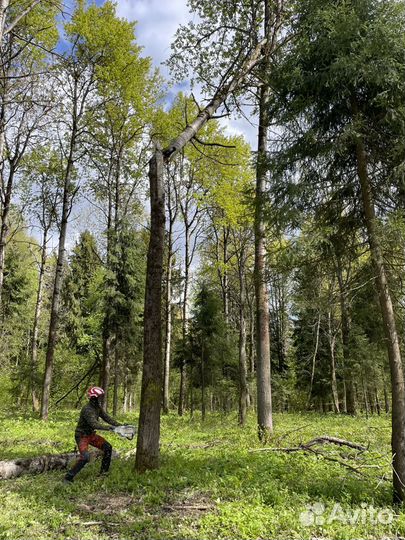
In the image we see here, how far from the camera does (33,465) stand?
6.90m

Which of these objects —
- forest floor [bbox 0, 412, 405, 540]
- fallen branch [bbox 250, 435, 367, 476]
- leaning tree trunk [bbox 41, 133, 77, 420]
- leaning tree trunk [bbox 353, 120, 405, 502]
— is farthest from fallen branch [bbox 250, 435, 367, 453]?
leaning tree trunk [bbox 41, 133, 77, 420]

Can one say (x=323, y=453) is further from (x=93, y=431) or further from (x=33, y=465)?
(x=33, y=465)

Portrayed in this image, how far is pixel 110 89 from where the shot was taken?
1520cm

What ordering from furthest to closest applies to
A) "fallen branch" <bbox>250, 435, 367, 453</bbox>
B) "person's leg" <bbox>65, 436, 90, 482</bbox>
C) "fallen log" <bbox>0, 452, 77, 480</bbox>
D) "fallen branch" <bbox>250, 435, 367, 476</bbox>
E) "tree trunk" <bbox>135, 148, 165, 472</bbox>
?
"fallen branch" <bbox>250, 435, 367, 453</bbox> < "fallen branch" <bbox>250, 435, 367, 476</bbox> < "fallen log" <bbox>0, 452, 77, 480</bbox> < "tree trunk" <bbox>135, 148, 165, 472</bbox> < "person's leg" <bbox>65, 436, 90, 482</bbox>

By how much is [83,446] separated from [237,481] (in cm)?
258

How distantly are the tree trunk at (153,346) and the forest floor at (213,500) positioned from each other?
41 cm

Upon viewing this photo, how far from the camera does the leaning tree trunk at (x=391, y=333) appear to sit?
536cm

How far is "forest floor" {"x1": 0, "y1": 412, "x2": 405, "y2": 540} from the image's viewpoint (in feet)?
14.0

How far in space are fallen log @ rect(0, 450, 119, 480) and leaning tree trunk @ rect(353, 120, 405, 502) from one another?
5601mm

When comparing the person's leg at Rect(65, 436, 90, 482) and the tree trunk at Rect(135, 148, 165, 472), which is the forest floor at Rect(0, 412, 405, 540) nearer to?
the person's leg at Rect(65, 436, 90, 482)

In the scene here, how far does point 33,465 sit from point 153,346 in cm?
307

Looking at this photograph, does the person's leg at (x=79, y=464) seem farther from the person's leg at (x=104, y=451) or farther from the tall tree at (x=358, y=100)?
the tall tree at (x=358, y=100)

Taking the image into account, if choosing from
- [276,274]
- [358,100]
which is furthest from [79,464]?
[358,100]

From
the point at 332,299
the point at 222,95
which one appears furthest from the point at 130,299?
the point at 332,299
